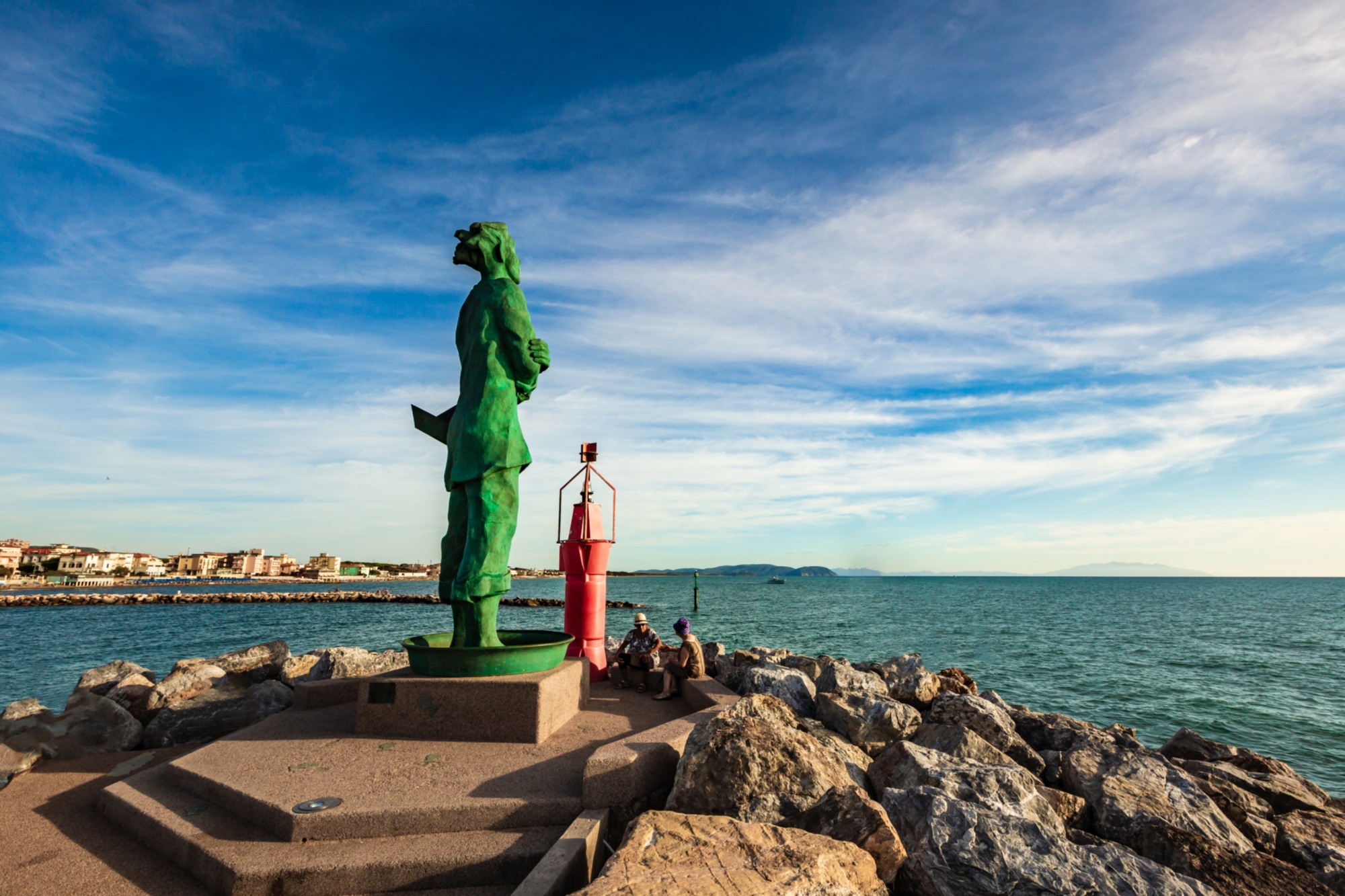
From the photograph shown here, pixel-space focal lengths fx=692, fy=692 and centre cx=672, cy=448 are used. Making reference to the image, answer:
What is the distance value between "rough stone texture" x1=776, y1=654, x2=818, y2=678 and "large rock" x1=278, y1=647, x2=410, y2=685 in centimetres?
568

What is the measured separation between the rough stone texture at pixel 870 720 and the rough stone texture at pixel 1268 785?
2948 millimetres

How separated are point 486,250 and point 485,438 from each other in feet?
6.95

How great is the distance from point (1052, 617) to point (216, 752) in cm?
5011

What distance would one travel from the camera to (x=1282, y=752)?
13.2 meters

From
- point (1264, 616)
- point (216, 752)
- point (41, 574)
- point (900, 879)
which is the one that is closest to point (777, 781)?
Result: point (900, 879)

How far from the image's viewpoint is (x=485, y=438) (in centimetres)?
675

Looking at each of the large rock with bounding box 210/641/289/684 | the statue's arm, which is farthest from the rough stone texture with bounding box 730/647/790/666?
the large rock with bounding box 210/641/289/684

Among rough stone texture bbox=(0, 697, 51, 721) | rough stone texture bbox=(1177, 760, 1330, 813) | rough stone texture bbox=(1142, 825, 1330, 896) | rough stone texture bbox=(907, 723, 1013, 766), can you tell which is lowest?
rough stone texture bbox=(1177, 760, 1330, 813)

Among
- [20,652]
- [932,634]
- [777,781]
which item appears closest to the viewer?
[777,781]

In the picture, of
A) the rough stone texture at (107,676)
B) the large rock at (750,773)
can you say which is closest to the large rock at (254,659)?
the rough stone texture at (107,676)

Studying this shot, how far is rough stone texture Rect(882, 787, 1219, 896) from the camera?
3.85m

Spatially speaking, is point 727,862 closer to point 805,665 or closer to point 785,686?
point 785,686

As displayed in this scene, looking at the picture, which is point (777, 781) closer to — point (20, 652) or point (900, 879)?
point (900, 879)

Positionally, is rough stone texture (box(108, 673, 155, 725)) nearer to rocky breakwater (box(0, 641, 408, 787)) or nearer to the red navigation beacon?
rocky breakwater (box(0, 641, 408, 787))
